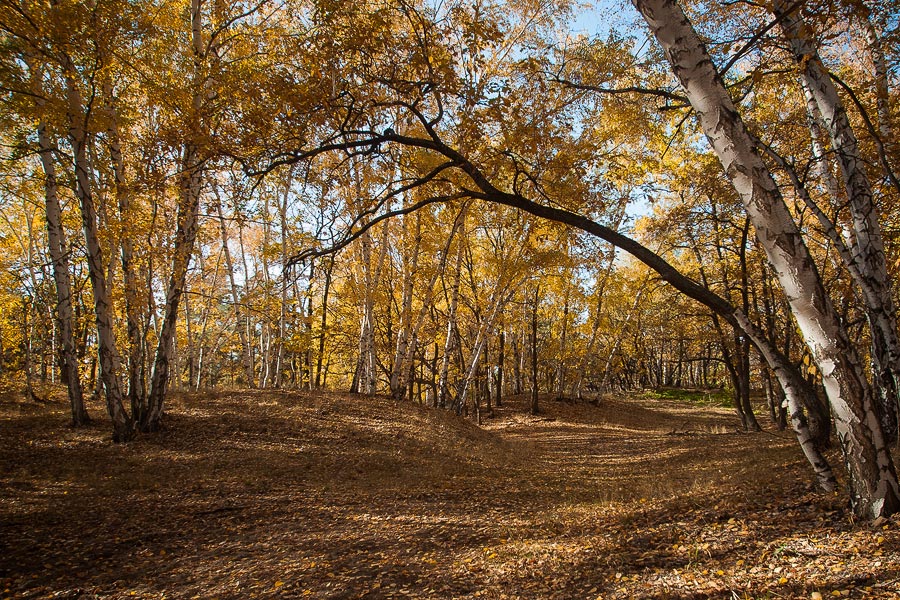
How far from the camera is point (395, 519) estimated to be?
567cm

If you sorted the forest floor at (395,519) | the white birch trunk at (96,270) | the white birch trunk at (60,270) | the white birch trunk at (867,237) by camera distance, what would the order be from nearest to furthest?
the forest floor at (395,519) < the white birch trunk at (867,237) < the white birch trunk at (96,270) < the white birch trunk at (60,270)

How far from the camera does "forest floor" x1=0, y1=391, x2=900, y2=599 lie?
3445mm

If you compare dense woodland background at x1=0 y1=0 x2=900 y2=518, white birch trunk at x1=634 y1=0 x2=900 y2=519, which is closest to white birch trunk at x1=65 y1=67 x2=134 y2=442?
dense woodland background at x1=0 y1=0 x2=900 y2=518

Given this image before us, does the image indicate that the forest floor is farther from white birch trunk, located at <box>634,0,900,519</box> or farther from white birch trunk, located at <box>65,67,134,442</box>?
white birch trunk, located at <box>65,67,134,442</box>

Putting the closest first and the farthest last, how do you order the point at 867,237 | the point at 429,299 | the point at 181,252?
the point at 867,237, the point at 181,252, the point at 429,299

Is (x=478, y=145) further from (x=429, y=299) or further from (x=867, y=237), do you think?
(x=429, y=299)

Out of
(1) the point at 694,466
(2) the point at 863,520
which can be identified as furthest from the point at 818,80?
(1) the point at 694,466

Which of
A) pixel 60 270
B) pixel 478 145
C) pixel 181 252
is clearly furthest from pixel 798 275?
pixel 60 270

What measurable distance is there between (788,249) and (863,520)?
2.08 metres

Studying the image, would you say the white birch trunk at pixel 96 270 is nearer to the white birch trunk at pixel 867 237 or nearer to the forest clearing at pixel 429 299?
the forest clearing at pixel 429 299

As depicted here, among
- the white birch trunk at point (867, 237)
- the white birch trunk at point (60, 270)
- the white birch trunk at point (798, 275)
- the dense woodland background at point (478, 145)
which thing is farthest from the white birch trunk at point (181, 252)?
the white birch trunk at point (867, 237)

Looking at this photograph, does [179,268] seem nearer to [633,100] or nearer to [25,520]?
[25,520]

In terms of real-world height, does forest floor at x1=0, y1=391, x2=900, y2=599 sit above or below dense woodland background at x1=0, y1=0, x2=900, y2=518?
below

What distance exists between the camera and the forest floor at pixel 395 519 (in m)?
3.45
